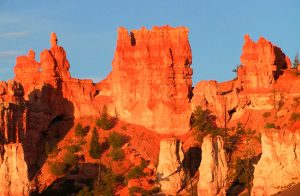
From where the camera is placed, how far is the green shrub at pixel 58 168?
97662mm

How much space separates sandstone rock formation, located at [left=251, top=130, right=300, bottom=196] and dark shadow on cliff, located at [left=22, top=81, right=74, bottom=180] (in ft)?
86.2

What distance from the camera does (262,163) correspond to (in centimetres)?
7875

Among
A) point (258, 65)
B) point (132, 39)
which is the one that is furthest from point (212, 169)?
point (132, 39)

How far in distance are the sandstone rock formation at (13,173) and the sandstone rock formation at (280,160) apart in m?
17.3

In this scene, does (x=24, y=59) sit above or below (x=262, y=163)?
above

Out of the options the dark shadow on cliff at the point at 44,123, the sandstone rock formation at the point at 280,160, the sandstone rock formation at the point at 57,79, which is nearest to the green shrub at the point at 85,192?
the dark shadow on cliff at the point at 44,123

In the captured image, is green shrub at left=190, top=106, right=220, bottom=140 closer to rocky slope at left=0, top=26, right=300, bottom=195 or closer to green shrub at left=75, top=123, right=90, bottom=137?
rocky slope at left=0, top=26, right=300, bottom=195

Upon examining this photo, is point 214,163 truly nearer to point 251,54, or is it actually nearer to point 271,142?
point 271,142

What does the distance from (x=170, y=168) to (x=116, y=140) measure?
1163 centimetres

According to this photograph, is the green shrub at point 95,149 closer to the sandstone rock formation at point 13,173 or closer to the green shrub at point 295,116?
the sandstone rock formation at point 13,173

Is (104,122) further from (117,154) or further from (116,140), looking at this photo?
(117,154)

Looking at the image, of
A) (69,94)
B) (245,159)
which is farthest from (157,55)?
(245,159)

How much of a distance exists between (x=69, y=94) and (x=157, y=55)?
29.2 ft

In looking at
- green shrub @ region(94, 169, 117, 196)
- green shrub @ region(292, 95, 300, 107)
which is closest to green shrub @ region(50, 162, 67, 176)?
green shrub @ region(94, 169, 117, 196)
